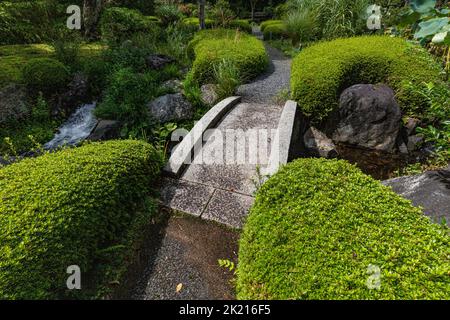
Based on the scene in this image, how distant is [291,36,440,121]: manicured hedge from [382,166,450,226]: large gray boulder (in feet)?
7.42

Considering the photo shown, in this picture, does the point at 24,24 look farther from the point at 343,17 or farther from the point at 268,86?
the point at 343,17

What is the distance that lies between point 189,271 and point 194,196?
1.17 metres

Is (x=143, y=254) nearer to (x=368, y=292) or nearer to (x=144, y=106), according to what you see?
(x=368, y=292)

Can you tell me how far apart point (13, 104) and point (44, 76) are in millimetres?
1037

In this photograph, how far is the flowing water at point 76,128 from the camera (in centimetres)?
591

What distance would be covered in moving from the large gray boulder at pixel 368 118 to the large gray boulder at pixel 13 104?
24.3 feet

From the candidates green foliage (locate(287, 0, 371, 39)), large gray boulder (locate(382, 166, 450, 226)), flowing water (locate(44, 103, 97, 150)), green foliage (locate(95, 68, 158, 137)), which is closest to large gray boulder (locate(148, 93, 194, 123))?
green foliage (locate(95, 68, 158, 137))

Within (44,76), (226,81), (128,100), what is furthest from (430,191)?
(44,76)

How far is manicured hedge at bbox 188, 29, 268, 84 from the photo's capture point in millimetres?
6883

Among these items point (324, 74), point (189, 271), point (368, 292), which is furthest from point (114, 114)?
point (368, 292)

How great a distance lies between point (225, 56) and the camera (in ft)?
23.2

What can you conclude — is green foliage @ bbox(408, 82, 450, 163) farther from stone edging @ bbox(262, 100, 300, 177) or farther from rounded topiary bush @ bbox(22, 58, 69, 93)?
rounded topiary bush @ bbox(22, 58, 69, 93)

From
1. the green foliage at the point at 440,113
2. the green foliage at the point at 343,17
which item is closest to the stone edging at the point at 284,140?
the green foliage at the point at 440,113

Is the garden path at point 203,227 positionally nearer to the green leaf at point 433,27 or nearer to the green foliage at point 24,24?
the green leaf at point 433,27
